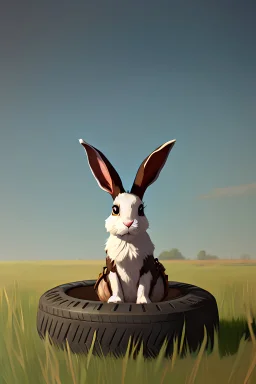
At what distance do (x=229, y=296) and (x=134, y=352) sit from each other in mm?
1624

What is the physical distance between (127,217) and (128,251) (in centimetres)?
19

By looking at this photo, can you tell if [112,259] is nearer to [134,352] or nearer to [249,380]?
[134,352]

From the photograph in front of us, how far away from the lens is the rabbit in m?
2.31

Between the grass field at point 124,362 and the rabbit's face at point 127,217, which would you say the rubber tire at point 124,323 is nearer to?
the grass field at point 124,362

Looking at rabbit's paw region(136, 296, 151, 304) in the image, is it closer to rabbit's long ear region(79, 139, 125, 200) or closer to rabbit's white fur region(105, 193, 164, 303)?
rabbit's white fur region(105, 193, 164, 303)

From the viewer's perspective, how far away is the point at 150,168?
8.04 feet

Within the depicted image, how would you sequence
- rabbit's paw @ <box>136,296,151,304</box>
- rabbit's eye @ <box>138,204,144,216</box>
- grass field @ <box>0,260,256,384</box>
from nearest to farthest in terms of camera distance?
grass field @ <box>0,260,256,384</box> → rabbit's paw @ <box>136,296,151,304</box> → rabbit's eye @ <box>138,204,144,216</box>

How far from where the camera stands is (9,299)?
3.18 metres

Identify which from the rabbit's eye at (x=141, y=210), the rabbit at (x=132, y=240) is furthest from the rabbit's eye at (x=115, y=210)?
the rabbit's eye at (x=141, y=210)

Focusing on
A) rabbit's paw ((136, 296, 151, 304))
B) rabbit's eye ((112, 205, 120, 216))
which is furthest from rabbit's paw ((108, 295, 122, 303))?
rabbit's eye ((112, 205, 120, 216))

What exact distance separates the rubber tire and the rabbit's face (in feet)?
1.32

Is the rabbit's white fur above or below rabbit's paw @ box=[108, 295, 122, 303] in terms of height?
above

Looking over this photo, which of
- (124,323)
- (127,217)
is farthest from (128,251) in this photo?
(124,323)

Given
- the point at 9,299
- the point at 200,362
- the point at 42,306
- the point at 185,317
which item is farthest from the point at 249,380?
the point at 9,299
